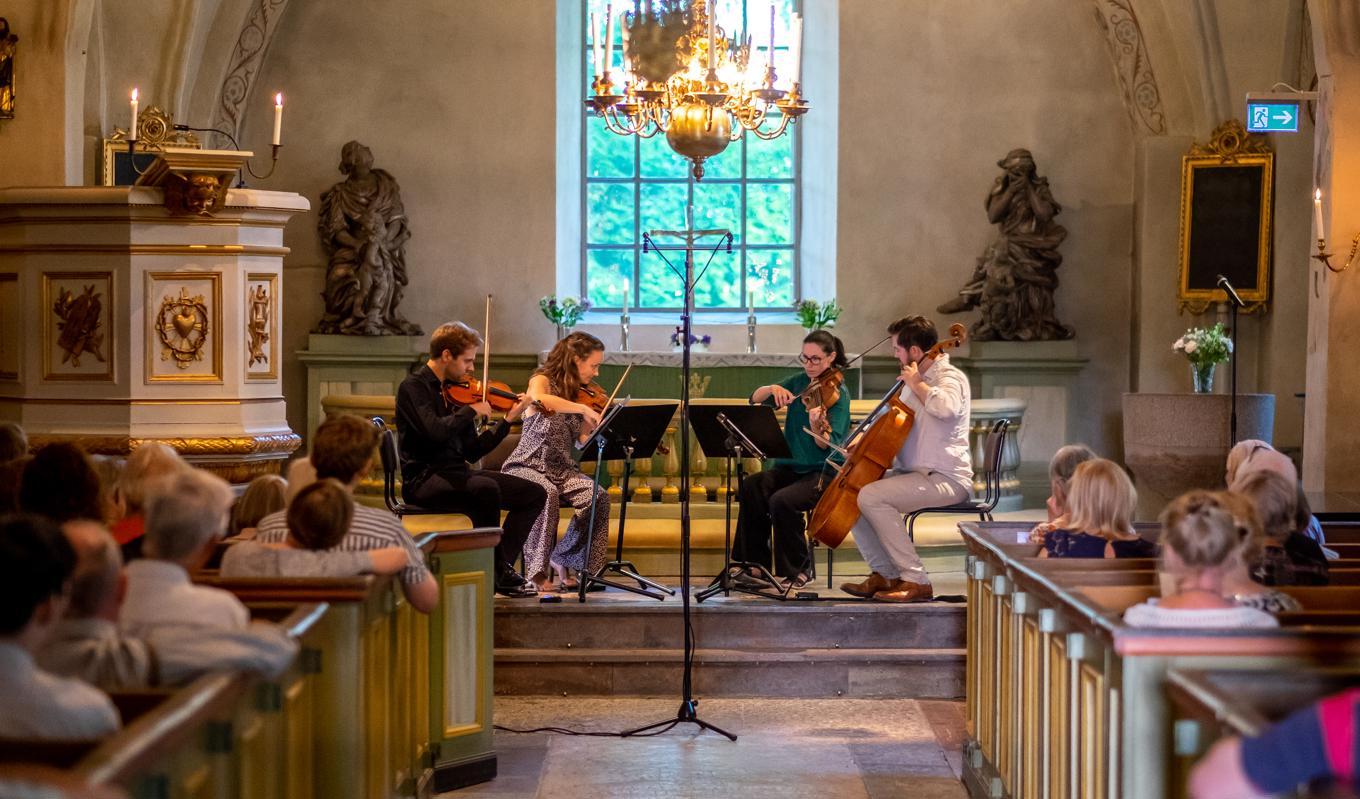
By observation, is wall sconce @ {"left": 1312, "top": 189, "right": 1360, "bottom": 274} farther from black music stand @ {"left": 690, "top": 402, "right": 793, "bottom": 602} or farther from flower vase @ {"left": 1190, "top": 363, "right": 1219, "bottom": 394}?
black music stand @ {"left": 690, "top": 402, "right": 793, "bottom": 602}

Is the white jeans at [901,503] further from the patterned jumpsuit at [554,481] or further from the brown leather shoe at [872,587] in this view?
the patterned jumpsuit at [554,481]

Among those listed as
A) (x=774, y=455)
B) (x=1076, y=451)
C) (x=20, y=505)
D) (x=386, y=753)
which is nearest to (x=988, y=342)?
(x=774, y=455)

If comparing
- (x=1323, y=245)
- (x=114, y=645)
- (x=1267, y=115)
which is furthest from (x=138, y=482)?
(x=1267, y=115)

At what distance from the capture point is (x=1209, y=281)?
37.5ft

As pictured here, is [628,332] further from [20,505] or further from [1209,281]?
[20,505]

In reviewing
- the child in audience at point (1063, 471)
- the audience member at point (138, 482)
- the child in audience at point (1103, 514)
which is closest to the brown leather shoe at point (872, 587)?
the child in audience at point (1063, 471)

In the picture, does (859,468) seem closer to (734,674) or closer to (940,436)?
(940,436)

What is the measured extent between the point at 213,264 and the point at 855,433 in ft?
9.19

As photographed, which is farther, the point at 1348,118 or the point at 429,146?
the point at 429,146

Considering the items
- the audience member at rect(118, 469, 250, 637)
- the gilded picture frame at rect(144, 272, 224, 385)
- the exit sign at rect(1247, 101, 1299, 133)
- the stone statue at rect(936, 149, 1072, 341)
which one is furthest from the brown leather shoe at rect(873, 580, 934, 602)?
the stone statue at rect(936, 149, 1072, 341)

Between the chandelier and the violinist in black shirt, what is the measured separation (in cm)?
199

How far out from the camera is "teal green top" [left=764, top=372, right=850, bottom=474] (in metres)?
7.07

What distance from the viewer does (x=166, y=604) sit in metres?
2.92

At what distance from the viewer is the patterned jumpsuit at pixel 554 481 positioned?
6.97 m
